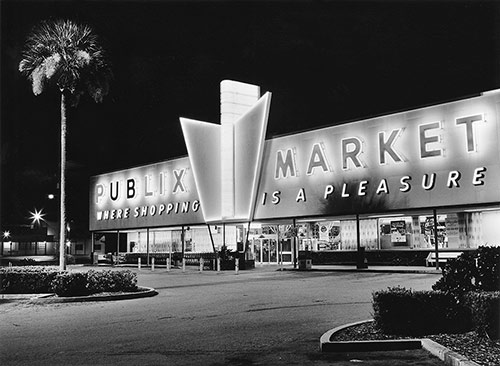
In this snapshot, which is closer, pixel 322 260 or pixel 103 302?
pixel 103 302

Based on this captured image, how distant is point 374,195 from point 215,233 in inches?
699

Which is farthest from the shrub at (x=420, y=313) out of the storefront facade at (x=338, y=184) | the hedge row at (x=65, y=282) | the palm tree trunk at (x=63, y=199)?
the storefront facade at (x=338, y=184)

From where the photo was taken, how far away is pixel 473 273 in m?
9.71

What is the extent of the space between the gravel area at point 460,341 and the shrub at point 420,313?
0.18 m

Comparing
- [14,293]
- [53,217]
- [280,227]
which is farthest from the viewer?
[53,217]

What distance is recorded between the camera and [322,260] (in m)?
40.6

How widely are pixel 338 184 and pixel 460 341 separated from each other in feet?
85.6

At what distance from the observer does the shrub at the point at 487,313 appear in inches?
320

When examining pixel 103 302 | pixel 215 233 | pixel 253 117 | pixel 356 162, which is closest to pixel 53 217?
pixel 215 233

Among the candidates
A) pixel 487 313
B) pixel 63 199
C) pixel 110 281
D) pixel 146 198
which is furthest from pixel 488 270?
pixel 146 198

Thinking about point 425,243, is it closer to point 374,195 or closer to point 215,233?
point 374,195

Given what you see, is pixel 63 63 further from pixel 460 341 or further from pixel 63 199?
pixel 460 341

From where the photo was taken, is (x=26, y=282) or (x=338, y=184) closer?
(x=26, y=282)

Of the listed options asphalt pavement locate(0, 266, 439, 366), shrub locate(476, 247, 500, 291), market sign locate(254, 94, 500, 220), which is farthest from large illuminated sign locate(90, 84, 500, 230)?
shrub locate(476, 247, 500, 291)
